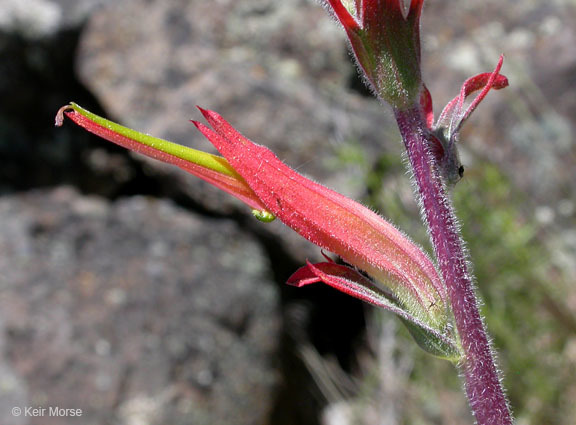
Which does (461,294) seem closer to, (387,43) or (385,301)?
(385,301)

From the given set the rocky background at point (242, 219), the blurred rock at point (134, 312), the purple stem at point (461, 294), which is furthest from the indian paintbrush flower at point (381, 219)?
the blurred rock at point (134, 312)

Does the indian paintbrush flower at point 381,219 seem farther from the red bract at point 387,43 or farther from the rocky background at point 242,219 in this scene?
the rocky background at point 242,219

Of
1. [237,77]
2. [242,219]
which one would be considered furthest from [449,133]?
[237,77]

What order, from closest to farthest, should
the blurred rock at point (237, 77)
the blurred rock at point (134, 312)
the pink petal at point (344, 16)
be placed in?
1. the pink petal at point (344, 16)
2. the blurred rock at point (134, 312)
3. the blurred rock at point (237, 77)

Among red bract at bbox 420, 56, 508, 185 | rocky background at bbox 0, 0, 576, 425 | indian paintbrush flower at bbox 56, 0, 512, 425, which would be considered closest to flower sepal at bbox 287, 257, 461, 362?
indian paintbrush flower at bbox 56, 0, 512, 425

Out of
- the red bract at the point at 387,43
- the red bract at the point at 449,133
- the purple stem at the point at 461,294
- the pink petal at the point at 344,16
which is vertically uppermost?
the pink petal at the point at 344,16

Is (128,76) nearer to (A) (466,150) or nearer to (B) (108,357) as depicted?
(B) (108,357)

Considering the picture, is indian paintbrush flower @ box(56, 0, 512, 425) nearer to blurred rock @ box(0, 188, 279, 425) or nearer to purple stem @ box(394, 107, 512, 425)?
purple stem @ box(394, 107, 512, 425)
